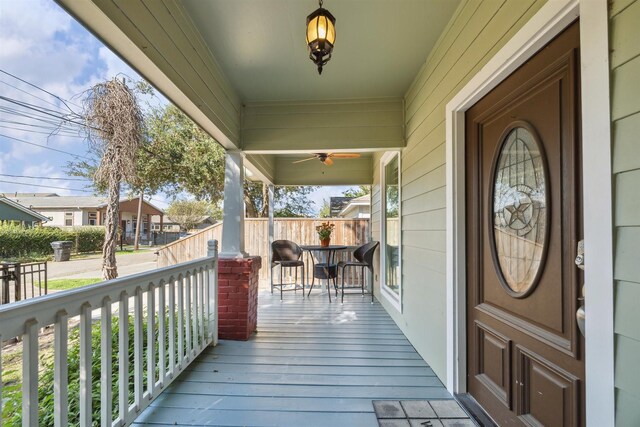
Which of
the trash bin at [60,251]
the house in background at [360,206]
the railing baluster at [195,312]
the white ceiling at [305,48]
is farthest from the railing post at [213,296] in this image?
the house in background at [360,206]

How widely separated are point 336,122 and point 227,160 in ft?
4.24

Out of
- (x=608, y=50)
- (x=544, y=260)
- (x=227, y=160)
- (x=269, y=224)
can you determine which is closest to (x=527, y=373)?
(x=544, y=260)

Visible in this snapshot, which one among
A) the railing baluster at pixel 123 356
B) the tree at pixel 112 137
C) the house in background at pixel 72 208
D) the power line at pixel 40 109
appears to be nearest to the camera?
the railing baluster at pixel 123 356

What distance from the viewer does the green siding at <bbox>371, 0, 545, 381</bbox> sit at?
1612 millimetres

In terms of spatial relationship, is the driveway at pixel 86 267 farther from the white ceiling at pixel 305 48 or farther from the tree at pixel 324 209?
the tree at pixel 324 209

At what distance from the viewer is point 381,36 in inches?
86.9

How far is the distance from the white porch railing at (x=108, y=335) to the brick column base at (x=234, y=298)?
1.04 ft

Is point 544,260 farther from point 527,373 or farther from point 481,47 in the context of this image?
point 481,47

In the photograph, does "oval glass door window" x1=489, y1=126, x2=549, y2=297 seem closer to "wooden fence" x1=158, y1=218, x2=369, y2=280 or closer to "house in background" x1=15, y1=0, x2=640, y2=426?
"house in background" x1=15, y1=0, x2=640, y2=426

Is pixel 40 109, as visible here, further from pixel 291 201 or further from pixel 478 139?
pixel 291 201

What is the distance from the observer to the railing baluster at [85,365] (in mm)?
1300

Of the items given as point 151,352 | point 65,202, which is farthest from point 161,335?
point 65,202

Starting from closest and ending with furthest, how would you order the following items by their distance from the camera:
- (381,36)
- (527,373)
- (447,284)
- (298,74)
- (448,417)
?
(527,373) → (448,417) → (447,284) → (381,36) → (298,74)

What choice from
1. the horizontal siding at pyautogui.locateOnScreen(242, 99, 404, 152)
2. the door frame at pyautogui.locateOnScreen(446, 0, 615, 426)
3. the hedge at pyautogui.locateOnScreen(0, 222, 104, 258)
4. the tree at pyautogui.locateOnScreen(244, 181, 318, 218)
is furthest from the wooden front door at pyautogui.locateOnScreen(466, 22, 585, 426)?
the tree at pyautogui.locateOnScreen(244, 181, 318, 218)
